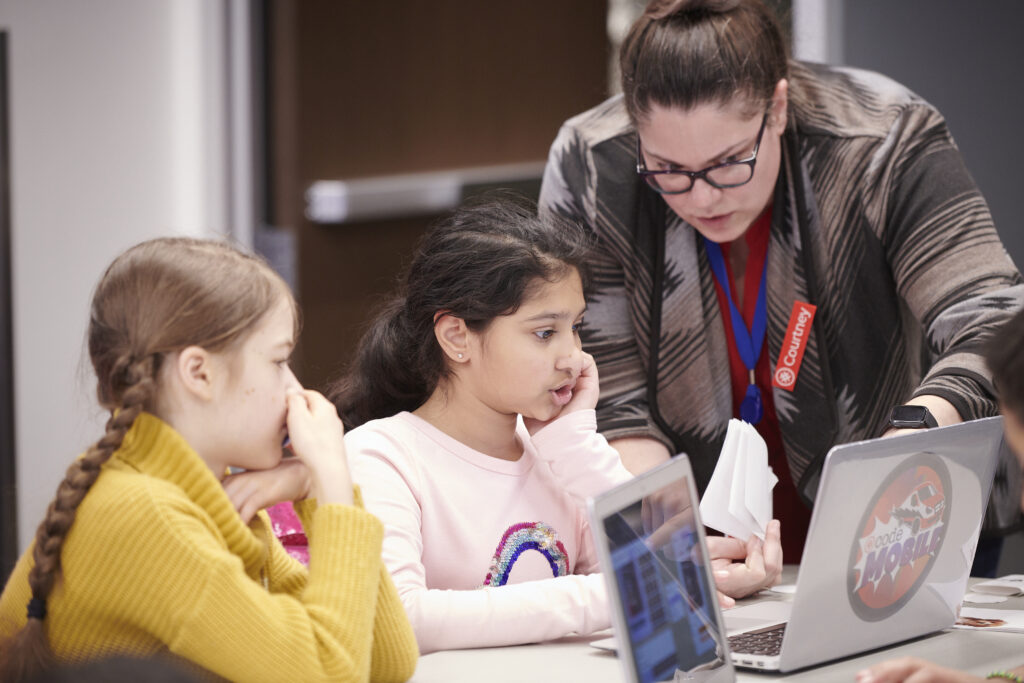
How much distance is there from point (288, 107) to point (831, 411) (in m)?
2.19

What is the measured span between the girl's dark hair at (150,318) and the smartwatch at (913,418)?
0.83 metres

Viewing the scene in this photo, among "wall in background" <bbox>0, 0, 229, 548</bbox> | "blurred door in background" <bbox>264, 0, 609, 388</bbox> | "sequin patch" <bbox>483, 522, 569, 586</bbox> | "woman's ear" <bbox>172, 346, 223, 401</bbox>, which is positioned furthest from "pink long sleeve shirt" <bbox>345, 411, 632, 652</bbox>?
"wall in background" <bbox>0, 0, 229, 548</bbox>

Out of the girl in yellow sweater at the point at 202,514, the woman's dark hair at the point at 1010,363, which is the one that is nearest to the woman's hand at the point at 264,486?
the girl in yellow sweater at the point at 202,514

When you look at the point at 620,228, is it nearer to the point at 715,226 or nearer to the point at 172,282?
the point at 715,226

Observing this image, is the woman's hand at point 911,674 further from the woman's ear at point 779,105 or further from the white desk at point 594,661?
the woman's ear at point 779,105

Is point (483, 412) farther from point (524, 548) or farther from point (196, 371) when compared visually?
point (196, 371)

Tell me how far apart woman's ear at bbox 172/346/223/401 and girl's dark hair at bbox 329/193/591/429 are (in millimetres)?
476

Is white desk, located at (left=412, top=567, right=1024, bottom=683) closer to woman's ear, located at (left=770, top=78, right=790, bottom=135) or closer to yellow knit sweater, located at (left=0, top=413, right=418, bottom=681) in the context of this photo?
yellow knit sweater, located at (left=0, top=413, right=418, bottom=681)

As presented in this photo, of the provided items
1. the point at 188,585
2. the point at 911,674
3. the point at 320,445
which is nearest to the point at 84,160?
the point at 320,445

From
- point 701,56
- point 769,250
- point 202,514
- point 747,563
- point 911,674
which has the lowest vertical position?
point 747,563

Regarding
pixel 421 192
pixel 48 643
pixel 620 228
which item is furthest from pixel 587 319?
pixel 421 192

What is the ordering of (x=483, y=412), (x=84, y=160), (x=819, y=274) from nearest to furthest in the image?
1. (x=483, y=412)
2. (x=819, y=274)
3. (x=84, y=160)

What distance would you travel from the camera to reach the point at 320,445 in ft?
4.04

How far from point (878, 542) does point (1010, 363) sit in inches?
8.9
